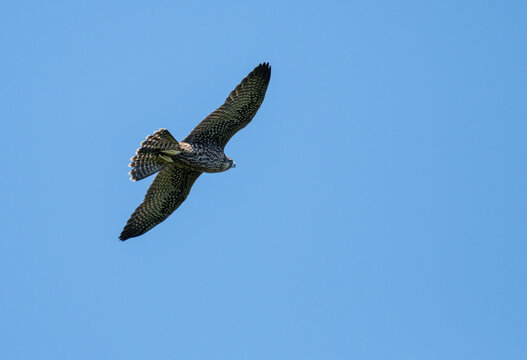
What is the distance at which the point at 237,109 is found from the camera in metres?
16.3

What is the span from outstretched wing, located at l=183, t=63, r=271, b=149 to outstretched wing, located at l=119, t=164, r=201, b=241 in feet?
2.82

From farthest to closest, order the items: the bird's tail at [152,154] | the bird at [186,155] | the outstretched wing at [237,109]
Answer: the outstretched wing at [237,109], the bird at [186,155], the bird's tail at [152,154]

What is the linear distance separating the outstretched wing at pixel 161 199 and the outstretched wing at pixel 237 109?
2.82ft

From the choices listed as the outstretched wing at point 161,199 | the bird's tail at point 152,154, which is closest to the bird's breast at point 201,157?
the bird's tail at point 152,154

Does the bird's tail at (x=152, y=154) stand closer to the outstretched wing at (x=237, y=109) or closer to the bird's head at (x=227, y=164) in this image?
the outstretched wing at (x=237, y=109)

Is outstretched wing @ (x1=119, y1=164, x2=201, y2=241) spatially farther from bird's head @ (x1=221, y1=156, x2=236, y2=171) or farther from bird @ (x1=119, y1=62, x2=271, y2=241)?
bird's head @ (x1=221, y1=156, x2=236, y2=171)

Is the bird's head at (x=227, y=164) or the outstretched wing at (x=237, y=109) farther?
the bird's head at (x=227, y=164)

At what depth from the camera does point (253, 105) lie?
1636cm

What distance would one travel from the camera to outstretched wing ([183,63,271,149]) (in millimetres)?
16266

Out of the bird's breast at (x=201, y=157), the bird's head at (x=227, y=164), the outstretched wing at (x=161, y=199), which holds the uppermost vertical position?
the bird's head at (x=227, y=164)

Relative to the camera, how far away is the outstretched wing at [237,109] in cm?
1627

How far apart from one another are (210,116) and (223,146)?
68cm

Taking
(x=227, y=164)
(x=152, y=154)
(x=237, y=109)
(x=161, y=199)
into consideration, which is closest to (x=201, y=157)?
(x=227, y=164)

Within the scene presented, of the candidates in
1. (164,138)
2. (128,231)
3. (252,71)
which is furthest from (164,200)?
(252,71)
